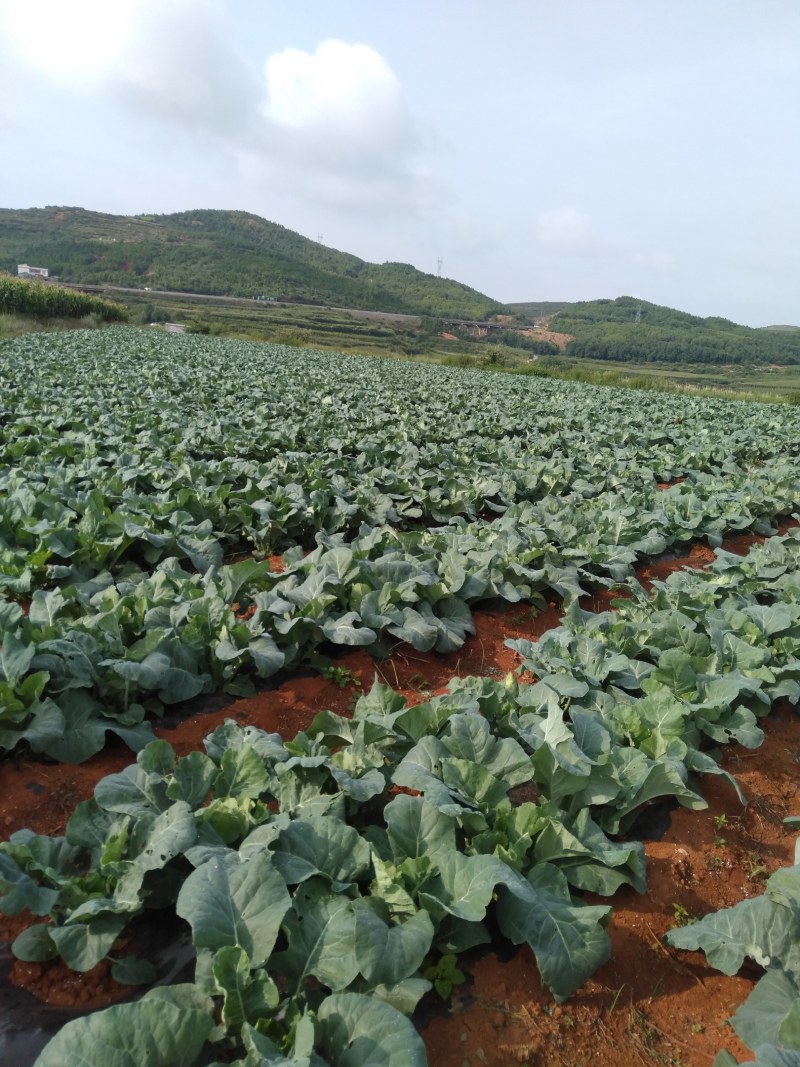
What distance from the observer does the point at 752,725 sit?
3213mm

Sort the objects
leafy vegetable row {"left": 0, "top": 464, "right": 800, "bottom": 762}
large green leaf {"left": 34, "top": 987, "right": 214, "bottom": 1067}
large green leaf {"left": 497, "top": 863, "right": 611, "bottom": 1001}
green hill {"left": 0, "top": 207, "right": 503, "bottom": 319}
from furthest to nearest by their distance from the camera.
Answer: green hill {"left": 0, "top": 207, "right": 503, "bottom": 319} → leafy vegetable row {"left": 0, "top": 464, "right": 800, "bottom": 762} → large green leaf {"left": 497, "top": 863, "right": 611, "bottom": 1001} → large green leaf {"left": 34, "top": 987, "right": 214, "bottom": 1067}

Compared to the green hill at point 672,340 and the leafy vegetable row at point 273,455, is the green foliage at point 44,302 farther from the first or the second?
the green hill at point 672,340

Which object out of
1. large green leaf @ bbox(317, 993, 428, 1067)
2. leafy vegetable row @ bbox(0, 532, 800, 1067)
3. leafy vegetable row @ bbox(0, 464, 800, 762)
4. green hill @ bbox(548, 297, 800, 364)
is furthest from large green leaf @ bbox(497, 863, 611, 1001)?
green hill @ bbox(548, 297, 800, 364)

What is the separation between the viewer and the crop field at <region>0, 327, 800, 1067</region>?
69.6 inches

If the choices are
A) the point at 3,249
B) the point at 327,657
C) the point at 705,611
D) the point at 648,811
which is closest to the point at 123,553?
the point at 327,657

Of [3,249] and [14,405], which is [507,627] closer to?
[14,405]

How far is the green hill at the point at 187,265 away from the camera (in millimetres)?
105500

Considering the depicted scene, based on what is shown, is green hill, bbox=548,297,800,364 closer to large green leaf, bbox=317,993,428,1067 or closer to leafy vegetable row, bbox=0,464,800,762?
leafy vegetable row, bbox=0,464,800,762

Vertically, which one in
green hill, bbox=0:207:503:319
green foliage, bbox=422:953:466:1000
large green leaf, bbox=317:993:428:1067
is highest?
green hill, bbox=0:207:503:319

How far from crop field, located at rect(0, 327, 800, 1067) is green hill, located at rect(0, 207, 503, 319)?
11057 cm

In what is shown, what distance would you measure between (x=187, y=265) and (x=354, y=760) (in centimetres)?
13342

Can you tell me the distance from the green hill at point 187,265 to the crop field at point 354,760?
11057 centimetres

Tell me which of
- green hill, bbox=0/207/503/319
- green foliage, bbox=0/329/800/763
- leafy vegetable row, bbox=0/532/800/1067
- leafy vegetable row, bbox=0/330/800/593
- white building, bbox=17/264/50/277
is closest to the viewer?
leafy vegetable row, bbox=0/532/800/1067

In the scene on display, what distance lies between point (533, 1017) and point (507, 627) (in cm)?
319
